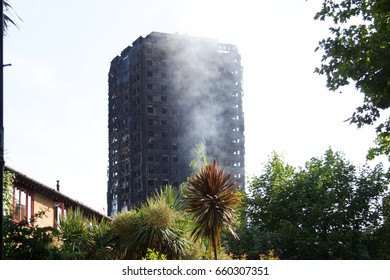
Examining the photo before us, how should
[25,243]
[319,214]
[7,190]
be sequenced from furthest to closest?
[319,214]
[7,190]
[25,243]

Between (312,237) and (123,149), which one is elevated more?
(123,149)

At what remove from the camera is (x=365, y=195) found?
153ft

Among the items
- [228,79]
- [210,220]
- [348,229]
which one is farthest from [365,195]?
[228,79]

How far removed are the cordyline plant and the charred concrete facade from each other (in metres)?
91.7

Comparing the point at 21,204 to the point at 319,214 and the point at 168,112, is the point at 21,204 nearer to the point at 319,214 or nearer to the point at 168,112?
the point at 319,214

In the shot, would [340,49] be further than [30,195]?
No

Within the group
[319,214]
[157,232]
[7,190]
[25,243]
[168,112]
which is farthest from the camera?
[168,112]

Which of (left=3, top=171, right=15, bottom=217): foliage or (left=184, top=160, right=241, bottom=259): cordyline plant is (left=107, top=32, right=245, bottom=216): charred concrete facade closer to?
(left=3, top=171, right=15, bottom=217): foliage

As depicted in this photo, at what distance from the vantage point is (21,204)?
31109 millimetres

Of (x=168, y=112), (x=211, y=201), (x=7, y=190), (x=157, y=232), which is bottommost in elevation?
(x=157, y=232)

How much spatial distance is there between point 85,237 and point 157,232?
3.36m

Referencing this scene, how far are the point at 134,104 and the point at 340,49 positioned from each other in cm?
10223

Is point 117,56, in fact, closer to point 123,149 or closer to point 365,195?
point 123,149

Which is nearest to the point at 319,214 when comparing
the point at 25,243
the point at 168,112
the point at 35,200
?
the point at 35,200
